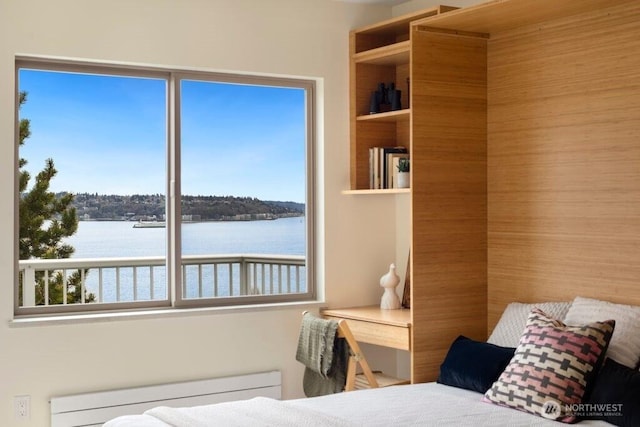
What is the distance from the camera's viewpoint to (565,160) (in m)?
4.15

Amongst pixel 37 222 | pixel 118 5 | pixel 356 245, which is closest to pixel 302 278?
pixel 356 245

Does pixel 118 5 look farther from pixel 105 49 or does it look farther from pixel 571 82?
pixel 571 82

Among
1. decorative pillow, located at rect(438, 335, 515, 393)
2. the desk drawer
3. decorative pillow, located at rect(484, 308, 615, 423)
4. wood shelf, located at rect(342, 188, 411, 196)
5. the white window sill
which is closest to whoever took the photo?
decorative pillow, located at rect(484, 308, 615, 423)

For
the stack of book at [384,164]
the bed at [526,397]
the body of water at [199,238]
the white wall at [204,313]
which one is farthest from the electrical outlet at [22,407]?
the stack of book at [384,164]

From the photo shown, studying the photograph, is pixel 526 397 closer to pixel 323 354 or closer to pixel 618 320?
pixel 618 320

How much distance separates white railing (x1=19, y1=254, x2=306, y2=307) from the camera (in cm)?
441

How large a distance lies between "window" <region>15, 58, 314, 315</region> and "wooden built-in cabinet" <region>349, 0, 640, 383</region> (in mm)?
708

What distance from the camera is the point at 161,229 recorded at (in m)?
4.68

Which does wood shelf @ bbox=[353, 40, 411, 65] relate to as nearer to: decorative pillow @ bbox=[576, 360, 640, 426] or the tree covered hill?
the tree covered hill

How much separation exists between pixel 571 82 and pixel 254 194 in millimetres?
1914

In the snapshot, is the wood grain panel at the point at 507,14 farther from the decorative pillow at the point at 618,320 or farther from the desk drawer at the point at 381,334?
the desk drawer at the point at 381,334

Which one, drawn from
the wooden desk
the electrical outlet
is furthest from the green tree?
the wooden desk

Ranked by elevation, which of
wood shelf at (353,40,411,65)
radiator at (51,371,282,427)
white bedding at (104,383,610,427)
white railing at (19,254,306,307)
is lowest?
radiator at (51,371,282,427)

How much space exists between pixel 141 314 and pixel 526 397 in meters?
2.06
